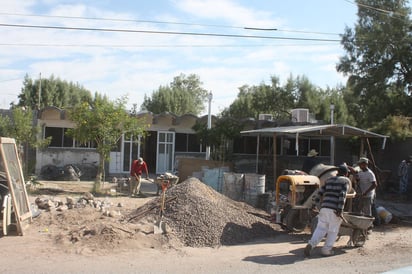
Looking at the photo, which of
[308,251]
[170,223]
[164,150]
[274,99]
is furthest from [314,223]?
[274,99]

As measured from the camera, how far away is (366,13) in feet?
98.4

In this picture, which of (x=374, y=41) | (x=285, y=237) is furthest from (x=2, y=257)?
(x=374, y=41)

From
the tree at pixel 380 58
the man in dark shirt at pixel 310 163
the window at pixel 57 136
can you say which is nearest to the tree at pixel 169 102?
the tree at pixel 380 58

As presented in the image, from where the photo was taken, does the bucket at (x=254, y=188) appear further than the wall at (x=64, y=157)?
No

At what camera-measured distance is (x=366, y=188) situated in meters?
10.6

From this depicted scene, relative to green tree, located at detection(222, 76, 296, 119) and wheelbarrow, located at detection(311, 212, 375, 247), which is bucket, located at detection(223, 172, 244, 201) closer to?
wheelbarrow, located at detection(311, 212, 375, 247)

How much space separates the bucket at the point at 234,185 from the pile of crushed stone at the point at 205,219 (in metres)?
2.35

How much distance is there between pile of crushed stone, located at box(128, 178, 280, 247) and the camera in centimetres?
925

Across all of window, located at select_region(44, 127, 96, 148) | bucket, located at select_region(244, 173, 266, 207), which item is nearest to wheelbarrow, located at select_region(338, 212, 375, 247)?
bucket, located at select_region(244, 173, 266, 207)

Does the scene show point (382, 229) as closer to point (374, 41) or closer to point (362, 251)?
point (362, 251)

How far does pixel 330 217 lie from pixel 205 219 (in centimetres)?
267

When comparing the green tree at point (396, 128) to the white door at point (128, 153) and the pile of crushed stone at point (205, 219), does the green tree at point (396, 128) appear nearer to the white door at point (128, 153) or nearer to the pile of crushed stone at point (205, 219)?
the pile of crushed stone at point (205, 219)

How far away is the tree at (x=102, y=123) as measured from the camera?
16.9 meters

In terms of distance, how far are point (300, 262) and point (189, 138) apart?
18665mm
